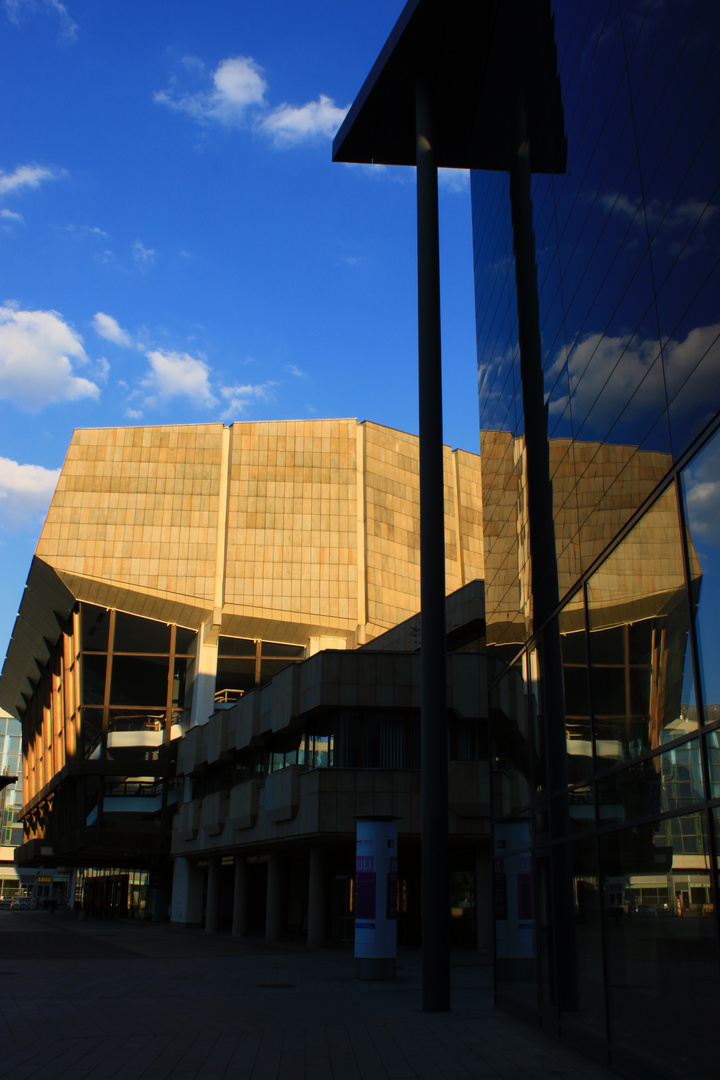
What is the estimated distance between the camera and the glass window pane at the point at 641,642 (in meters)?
7.96

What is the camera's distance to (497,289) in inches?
711

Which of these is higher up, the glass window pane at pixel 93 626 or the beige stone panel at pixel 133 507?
the beige stone panel at pixel 133 507

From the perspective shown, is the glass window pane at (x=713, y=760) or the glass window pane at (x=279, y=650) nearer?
the glass window pane at (x=713, y=760)

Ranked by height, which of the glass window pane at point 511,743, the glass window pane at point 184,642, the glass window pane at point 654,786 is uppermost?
the glass window pane at point 184,642

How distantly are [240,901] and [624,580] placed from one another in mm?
32235

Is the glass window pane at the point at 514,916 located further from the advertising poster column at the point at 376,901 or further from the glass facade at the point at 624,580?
the advertising poster column at the point at 376,901

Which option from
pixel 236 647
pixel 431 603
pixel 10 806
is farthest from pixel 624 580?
pixel 10 806

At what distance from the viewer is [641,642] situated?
899cm

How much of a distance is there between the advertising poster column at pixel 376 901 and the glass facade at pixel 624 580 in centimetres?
461

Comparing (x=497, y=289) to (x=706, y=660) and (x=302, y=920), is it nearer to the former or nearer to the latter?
(x=706, y=660)

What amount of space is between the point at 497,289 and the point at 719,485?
1163cm

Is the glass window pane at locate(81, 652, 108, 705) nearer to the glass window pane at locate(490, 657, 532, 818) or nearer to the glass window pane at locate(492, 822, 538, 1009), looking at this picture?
the glass window pane at locate(490, 657, 532, 818)

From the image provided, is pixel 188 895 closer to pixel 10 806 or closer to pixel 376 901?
pixel 376 901

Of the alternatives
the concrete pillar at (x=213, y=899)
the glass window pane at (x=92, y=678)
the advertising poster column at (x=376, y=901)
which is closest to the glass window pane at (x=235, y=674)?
the glass window pane at (x=92, y=678)
